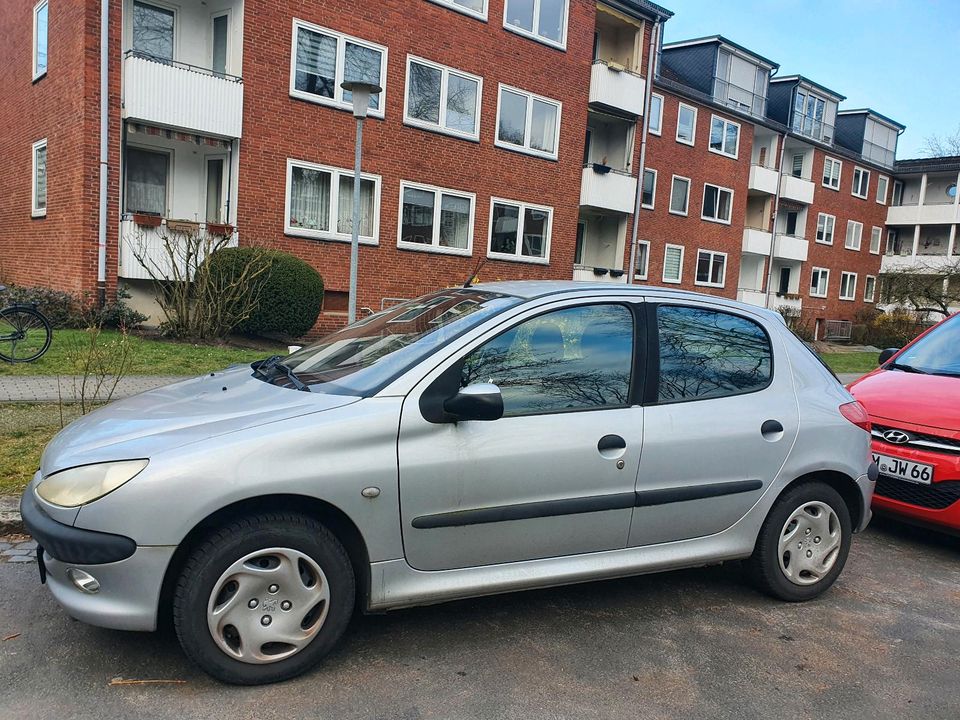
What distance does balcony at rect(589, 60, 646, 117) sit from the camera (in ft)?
76.3

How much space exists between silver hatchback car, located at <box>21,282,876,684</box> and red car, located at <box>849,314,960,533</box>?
3.32ft

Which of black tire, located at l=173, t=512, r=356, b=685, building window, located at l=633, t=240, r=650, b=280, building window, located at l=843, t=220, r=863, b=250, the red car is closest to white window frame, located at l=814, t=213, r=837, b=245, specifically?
building window, located at l=843, t=220, r=863, b=250

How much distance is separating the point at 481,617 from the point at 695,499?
120 cm

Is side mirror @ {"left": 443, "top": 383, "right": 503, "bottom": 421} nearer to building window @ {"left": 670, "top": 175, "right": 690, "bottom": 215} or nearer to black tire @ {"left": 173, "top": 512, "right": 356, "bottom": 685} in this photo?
black tire @ {"left": 173, "top": 512, "right": 356, "bottom": 685}

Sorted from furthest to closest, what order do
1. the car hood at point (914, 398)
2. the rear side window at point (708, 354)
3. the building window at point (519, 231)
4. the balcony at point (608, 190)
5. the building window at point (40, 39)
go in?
the balcony at point (608, 190) < the building window at point (519, 231) < the building window at point (40, 39) < the car hood at point (914, 398) < the rear side window at point (708, 354)

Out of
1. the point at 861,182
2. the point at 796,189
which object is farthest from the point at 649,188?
the point at 861,182

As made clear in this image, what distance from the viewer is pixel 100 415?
351cm

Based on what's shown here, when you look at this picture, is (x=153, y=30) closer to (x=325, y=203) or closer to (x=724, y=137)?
(x=325, y=203)

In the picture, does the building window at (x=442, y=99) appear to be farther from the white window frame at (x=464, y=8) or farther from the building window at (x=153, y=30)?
the building window at (x=153, y=30)

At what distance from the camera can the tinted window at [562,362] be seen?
3.49m

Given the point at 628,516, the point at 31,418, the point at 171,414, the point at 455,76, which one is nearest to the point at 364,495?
the point at 171,414

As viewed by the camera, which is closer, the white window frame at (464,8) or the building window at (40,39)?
the building window at (40,39)

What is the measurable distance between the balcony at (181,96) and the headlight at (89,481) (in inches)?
525

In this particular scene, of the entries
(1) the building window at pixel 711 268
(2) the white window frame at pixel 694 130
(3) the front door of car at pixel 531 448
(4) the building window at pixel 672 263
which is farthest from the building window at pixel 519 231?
(3) the front door of car at pixel 531 448
